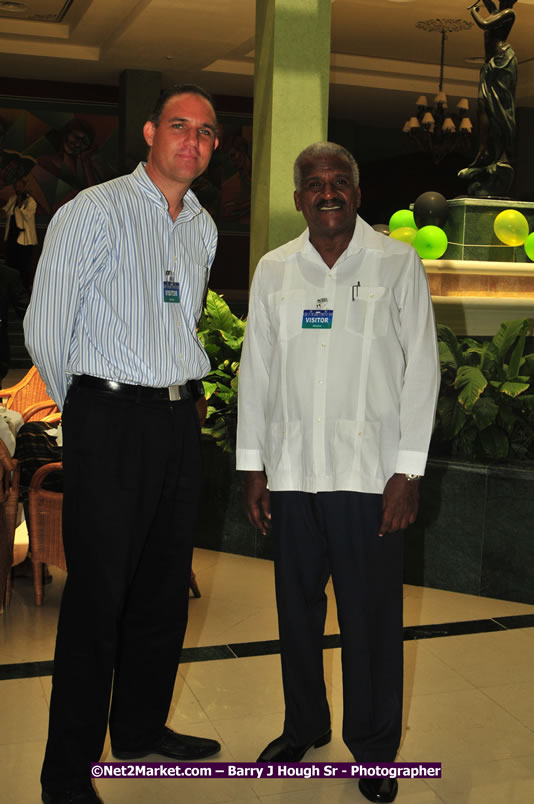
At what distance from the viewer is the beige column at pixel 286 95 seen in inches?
230

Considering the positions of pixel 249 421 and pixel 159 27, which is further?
pixel 159 27

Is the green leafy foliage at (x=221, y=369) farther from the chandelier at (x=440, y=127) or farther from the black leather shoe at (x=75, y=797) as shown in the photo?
the chandelier at (x=440, y=127)

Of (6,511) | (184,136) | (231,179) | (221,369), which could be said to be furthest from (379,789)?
(231,179)

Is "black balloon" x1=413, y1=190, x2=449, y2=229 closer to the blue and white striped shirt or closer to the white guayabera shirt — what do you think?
the white guayabera shirt

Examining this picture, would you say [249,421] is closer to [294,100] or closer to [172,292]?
[172,292]

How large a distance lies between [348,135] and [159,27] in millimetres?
7297

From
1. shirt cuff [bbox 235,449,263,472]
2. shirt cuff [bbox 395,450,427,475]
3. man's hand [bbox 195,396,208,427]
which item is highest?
man's hand [bbox 195,396,208,427]

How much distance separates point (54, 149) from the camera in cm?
1648

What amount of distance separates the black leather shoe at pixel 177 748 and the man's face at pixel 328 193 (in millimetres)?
1543

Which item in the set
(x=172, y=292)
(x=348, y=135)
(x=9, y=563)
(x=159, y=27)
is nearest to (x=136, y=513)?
(x=172, y=292)

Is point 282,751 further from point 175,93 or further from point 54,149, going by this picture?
point 54,149

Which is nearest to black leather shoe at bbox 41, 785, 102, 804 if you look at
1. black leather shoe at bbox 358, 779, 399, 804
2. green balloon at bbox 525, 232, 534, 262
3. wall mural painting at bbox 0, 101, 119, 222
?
black leather shoe at bbox 358, 779, 399, 804

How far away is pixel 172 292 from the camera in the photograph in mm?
2496

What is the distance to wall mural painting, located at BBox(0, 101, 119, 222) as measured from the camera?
53.2 feet
